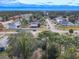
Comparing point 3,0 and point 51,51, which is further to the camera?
point 51,51

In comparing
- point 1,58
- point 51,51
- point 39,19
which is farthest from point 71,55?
A: point 39,19

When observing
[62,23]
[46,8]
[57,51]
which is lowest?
[62,23]

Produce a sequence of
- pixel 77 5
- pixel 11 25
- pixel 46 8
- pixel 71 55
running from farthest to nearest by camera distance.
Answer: pixel 11 25 → pixel 71 55 → pixel 46 8 → pixel 77 5

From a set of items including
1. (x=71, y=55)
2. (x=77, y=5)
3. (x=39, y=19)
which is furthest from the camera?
(x=39, y=19)

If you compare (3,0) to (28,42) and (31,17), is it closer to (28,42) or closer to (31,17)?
(28,42)

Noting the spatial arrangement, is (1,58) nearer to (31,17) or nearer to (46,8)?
(46,8)

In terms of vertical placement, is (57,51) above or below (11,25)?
above

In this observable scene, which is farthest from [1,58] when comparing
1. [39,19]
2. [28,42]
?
[39,19]

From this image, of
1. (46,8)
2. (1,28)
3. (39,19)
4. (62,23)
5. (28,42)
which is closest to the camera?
(46,8)

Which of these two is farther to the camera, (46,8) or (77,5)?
(46,8)
